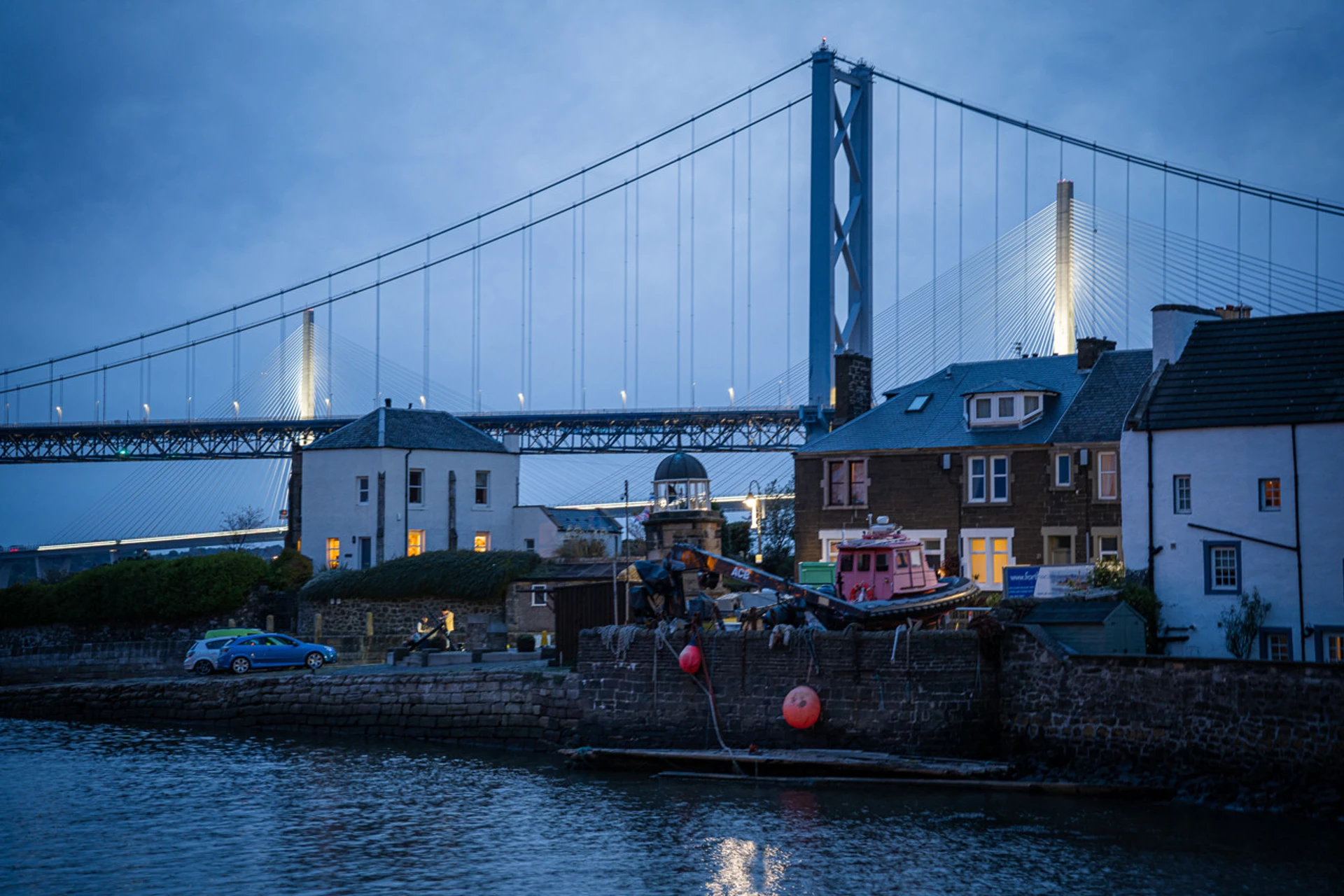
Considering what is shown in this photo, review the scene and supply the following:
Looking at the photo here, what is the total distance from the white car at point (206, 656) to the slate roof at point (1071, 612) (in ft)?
84.3

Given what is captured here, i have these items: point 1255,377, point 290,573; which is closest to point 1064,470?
point 1255,377

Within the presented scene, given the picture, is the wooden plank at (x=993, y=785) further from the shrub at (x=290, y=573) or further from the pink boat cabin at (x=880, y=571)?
the shrub at (x=290, y=573)

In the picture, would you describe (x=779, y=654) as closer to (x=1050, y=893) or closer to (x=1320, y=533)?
(x=1050, y=893)

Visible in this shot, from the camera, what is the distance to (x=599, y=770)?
29.4 meters

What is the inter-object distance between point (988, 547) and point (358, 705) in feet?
61.0

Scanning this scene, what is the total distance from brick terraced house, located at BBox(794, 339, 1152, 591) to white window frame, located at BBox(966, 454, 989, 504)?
0.10 ft

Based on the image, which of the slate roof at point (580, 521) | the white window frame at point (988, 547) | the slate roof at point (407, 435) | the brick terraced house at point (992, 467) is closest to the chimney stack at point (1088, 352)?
the brick terraced house at point (992, 467)

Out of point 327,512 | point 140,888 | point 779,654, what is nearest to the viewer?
point 140,888

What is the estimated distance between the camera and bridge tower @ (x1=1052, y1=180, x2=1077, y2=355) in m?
59.1

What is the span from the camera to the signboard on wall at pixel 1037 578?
32875mm

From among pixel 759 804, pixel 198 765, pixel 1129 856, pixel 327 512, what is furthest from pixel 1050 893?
pixel 327 512

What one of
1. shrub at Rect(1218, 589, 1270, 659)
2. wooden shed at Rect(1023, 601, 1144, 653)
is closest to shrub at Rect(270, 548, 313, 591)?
wooden shed at Rect(1023, 601, 1144, 653)

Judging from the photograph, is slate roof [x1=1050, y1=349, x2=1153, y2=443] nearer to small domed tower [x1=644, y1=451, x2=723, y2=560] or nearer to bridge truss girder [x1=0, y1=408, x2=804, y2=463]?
small domed tower [x1=644, y1=451, x2=723, y2=560]

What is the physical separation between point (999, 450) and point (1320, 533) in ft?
41.8
